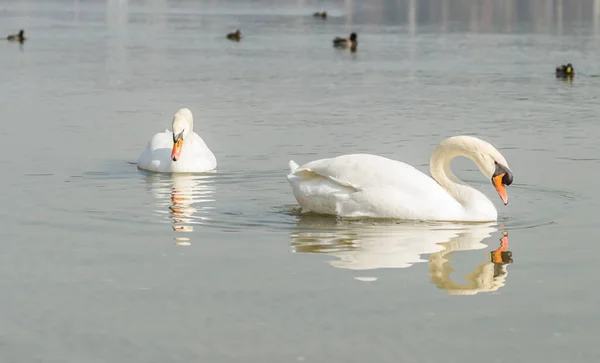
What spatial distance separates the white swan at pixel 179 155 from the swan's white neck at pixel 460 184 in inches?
157

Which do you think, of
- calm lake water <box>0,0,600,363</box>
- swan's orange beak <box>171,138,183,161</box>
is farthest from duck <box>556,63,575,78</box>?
swan's orange beak <box>171,138,183,161</box>

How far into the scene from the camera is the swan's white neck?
35.3 ft

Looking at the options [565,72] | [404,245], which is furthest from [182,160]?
[565,72]

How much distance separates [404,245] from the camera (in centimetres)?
970

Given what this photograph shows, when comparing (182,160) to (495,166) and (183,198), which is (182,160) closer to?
(183,198)

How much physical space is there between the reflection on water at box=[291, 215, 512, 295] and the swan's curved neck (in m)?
0.27

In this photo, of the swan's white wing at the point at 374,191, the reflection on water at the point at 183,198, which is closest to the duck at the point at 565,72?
the reflection on water at the point at 183,198

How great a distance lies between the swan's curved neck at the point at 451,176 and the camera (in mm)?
10875

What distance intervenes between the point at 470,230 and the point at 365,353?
13.2ft

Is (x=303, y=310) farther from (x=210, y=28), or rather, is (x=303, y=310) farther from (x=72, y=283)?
(x=210, y=28)

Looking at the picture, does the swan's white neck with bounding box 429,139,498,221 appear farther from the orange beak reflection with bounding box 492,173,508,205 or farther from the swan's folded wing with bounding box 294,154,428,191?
the swan's folded wing with bounding box 294,154,428,191

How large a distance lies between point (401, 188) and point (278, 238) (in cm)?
127

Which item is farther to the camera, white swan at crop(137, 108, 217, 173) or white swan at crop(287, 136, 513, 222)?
white swan at crop(137, 108, 217, 173)

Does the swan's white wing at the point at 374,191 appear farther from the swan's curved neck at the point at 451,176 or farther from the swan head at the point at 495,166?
the swan head at the point at 495,166
